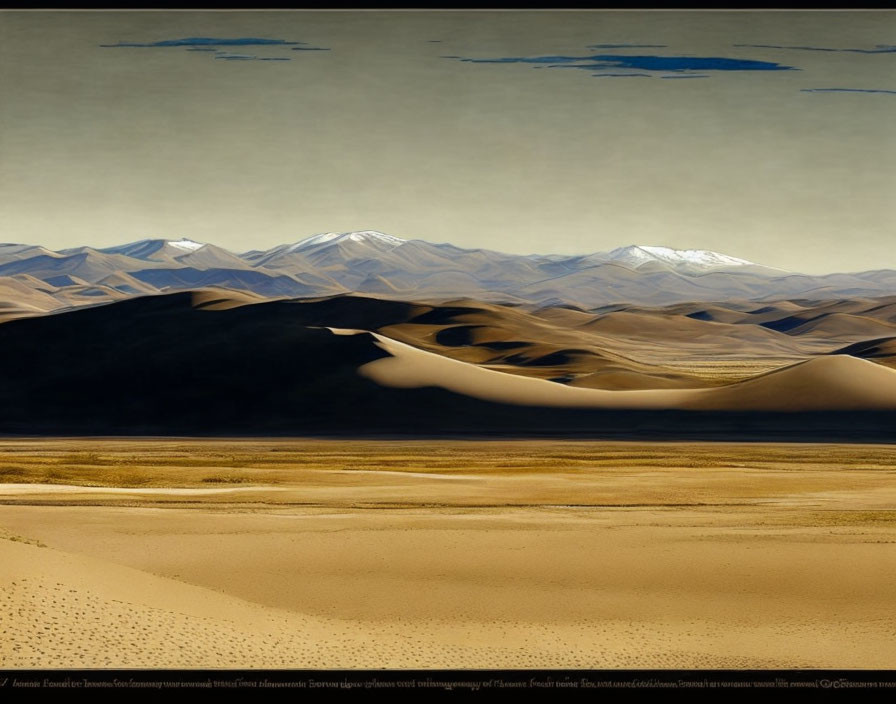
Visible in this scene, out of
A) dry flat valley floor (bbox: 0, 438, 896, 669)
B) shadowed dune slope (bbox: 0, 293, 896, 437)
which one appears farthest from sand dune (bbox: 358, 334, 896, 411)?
dry flat valley floor (bbox: 0, 438, 896, 669)

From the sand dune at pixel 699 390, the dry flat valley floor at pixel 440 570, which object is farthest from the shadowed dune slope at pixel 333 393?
the dry flat valley floor at pixel 440 570

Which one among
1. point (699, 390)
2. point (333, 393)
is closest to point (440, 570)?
point (333, 393)

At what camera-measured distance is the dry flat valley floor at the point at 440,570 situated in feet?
48.5

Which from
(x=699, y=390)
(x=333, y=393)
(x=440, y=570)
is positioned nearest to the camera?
(x=440, y=570)

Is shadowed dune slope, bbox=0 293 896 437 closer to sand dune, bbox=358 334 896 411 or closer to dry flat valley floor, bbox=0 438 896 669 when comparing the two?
sand dune, bbox=358 334 896 411

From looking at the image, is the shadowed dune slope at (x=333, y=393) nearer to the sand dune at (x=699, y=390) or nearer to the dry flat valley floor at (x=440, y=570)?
the sand dune at (x=699, y=390)

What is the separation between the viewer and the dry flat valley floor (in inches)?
582

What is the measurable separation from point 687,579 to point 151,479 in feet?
67.4

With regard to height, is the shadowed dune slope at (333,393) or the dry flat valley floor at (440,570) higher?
the shadowed dune slope at (333,393)

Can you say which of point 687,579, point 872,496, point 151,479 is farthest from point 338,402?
point 687,579

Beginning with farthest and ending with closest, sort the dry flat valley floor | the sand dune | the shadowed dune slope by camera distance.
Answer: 1. the sand dune
2. the shadowed dune slope
3. the dry flat valley floor

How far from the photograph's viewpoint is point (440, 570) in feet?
67.0

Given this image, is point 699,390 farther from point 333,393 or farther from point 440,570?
point 440,570
